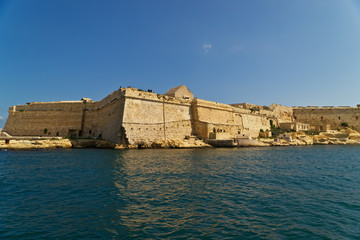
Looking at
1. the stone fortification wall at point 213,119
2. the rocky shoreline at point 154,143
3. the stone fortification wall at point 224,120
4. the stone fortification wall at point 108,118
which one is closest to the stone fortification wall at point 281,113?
the stone fortification wall at point 224,120

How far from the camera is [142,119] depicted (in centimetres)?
2259

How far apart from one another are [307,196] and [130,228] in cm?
525

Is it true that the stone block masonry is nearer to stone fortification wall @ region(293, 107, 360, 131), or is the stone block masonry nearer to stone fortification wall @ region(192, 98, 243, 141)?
stone fortification wall @ region(192, 98, 243, 141)

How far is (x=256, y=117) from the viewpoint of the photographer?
3734 centimetres

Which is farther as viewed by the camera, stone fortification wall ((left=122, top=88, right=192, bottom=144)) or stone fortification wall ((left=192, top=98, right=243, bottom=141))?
stone fortification wall ((left=192, top=98, right=243, bottom=141))

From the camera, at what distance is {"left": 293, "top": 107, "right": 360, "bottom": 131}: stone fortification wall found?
44388 millimetres

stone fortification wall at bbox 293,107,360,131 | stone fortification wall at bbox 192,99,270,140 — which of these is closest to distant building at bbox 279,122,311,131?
stone fortification wall at bbox 192,99,270,140

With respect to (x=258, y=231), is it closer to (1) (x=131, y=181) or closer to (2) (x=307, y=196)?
(2) (x=307, y=196)

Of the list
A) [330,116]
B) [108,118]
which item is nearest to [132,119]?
[108,118]

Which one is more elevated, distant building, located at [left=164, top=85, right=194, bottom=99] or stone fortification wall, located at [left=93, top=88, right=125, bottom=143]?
distant building, located at [left=164, top=85, right=194, bottom=99]

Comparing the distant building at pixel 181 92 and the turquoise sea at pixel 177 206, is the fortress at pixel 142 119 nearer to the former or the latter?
the distant building at pixel 181 92

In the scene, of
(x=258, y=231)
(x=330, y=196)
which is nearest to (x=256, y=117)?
(x=330, y=196)

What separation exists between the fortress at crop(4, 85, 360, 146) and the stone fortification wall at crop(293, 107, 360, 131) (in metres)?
6.46

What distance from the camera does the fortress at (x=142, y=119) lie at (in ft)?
73.0
